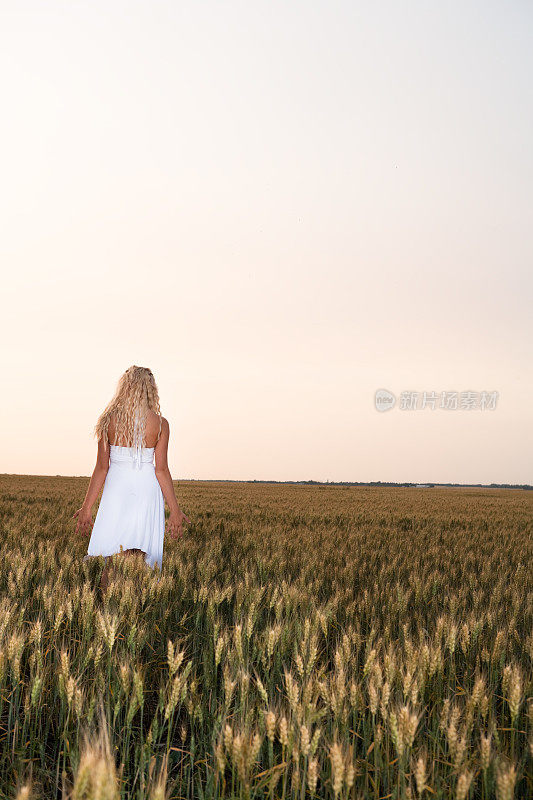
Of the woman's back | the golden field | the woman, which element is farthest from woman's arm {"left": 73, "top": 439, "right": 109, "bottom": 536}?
the golden field

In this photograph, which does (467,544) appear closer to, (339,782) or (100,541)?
(100,541)

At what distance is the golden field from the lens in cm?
174

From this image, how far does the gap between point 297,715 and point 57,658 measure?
1391 millimetres

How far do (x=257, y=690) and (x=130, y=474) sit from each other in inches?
101

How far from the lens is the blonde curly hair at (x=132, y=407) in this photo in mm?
4586

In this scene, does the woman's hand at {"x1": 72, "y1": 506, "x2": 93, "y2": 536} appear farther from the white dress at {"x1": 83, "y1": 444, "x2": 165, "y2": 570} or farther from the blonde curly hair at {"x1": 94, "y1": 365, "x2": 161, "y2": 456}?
the blonde curly hair at {"x1": 94, "y1": 365, "x2": 161, "y2": 456}

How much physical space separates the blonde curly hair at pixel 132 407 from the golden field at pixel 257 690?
96cm

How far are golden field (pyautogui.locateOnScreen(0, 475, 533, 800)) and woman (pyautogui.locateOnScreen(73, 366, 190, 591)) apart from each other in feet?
1.31

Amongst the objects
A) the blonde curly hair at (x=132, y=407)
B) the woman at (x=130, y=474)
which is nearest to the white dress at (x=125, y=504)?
the woman at (x=130, y=474)

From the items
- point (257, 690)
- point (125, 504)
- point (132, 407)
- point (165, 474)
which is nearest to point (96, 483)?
point (125, 504)

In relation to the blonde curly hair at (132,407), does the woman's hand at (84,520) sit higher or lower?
lower

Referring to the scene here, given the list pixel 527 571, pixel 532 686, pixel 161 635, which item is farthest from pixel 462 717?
pixel 527 571

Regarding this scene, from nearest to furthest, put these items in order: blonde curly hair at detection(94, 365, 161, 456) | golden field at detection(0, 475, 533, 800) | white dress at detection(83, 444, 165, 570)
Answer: golden field at detection(0, 475, 533, 800)
blonde curly hair at detection(94, 365, 161, 456)
white dress at detection(83, 444, 165, 570)

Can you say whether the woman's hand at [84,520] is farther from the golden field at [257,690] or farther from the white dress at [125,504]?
the golden field at [257,690]
